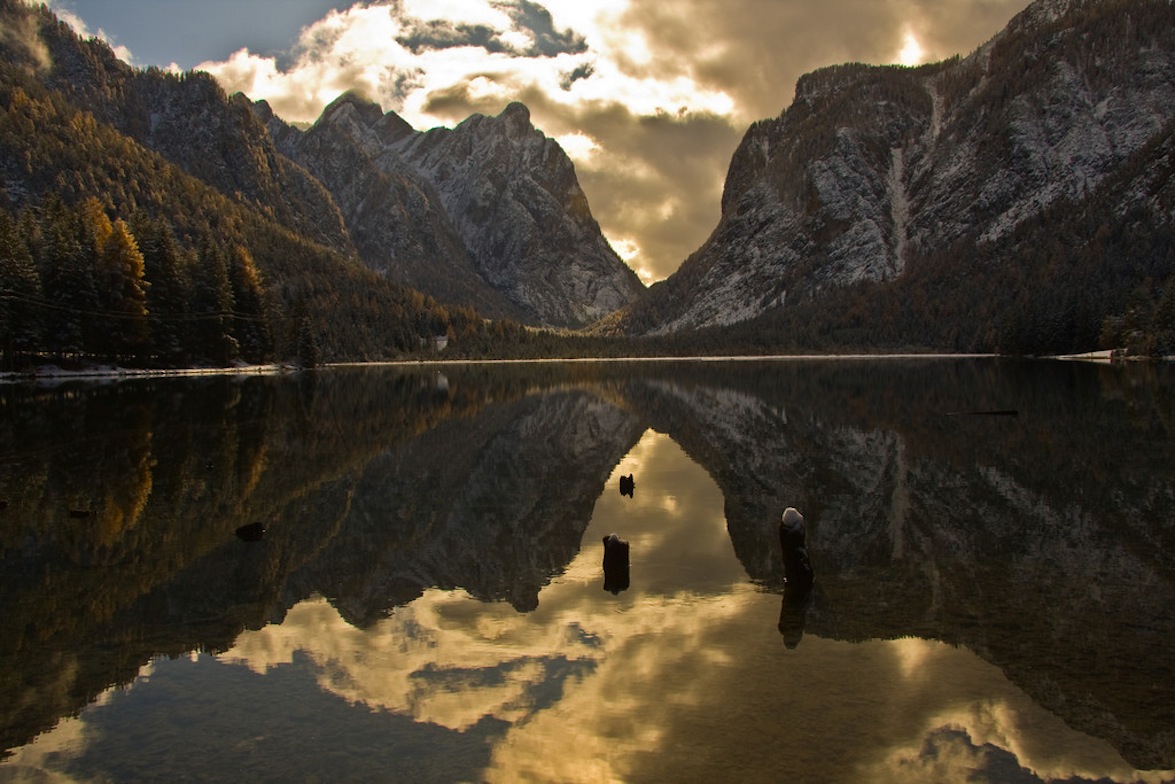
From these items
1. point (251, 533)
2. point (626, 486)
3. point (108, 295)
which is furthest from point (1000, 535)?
point (108, 295)

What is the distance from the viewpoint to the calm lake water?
9539 mm

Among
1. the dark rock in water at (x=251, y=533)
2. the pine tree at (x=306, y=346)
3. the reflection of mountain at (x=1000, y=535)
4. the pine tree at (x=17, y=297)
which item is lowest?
the reflection of mountain at (x=1000, y=535)

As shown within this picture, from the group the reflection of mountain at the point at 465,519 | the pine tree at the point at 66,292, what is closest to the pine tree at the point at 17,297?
the pine tree at the point at 66,292

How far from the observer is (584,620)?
1419 cm

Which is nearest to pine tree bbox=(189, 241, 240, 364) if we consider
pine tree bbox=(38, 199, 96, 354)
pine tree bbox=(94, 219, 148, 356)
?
pine tree bbox=(94, 219, 148, 356)

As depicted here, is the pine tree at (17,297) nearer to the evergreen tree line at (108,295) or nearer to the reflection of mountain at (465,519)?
the evergreen tree line at (108,295)

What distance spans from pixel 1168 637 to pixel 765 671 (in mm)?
6455

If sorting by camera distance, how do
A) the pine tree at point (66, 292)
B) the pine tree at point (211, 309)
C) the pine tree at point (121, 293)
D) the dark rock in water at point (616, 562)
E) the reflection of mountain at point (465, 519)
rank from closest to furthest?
the reflection of mountain at point (465, 519)
the dark rock in water at point (616, 562)
the pine tree at point (66, 292)
the pine tree at point (121, 293)
the pine tree at point (211, 309)

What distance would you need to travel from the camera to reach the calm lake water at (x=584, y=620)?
31.3ft

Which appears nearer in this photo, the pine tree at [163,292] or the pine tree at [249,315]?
the pine tree at [163,292]

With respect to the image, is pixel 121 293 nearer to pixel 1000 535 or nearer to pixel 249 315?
pixel 249 315

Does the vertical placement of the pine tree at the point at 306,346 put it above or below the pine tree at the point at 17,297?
below

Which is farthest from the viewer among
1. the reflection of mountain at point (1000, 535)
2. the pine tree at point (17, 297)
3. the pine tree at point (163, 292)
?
the pine tree at point (163, 292)

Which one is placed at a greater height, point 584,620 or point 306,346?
point 306,346
